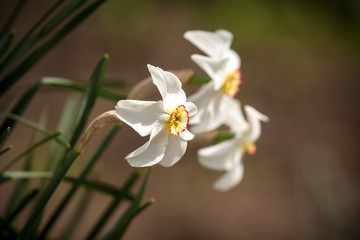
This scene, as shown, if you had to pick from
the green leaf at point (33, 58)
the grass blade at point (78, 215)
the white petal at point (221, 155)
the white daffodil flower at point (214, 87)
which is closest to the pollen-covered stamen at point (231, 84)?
the white daffodil flower at point (214, 87)

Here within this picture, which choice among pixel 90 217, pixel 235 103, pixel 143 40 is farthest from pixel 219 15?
pixel 235 103

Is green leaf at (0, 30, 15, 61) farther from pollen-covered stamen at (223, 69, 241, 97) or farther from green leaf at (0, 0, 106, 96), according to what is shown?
pollen-covered stamen at (223, 69, 241, 97)

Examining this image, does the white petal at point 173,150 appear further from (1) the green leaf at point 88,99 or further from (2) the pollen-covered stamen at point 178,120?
(1) the green leaf at point 88,99

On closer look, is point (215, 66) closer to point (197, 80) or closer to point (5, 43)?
point (197, 80)

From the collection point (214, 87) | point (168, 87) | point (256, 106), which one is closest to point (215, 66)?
point (214, 87)

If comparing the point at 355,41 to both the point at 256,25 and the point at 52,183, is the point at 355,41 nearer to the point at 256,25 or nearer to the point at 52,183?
the point at 256,25

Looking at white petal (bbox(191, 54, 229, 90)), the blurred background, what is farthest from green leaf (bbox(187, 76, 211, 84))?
the blurred background
